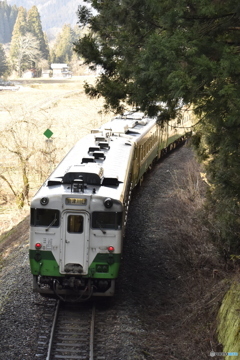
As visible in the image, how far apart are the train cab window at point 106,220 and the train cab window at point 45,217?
2.46 ft

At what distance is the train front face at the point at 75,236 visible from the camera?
36.6ft

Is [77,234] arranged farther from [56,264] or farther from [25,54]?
[25,54]

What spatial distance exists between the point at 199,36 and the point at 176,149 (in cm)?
2212

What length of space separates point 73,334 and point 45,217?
7.80ft

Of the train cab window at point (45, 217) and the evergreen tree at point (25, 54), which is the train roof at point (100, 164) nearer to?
the train cab window at point (45, 217)

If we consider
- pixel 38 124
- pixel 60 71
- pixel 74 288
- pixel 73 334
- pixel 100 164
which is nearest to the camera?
pixel 73 334

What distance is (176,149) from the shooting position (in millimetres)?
32500

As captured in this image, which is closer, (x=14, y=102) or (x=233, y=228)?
(x=233, y=228)

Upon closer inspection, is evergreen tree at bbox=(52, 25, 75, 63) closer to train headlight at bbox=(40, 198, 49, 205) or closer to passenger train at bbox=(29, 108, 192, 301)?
passenger train at bbox=(29, 108, 192, 301)

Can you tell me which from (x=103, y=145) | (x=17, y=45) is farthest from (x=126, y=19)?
(x=17, y=45)

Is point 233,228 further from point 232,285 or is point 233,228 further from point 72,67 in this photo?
point 72,67

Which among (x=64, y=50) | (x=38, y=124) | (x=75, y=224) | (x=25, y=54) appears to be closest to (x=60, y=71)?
(x=25, y=54)

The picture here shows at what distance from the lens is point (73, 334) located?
1062 centimetres

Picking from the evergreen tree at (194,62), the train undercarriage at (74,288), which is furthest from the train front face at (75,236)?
the evergreen tree at (194,62)
